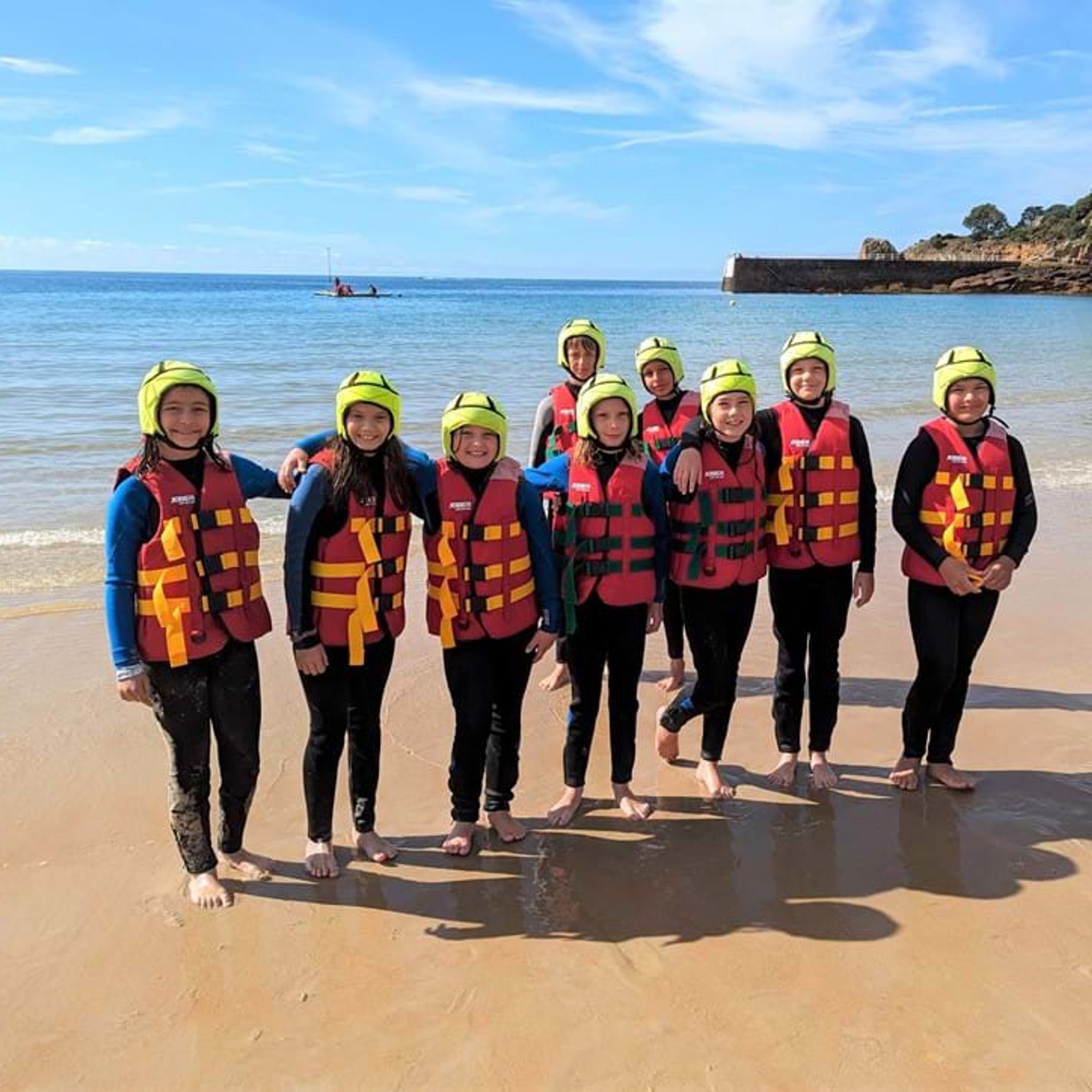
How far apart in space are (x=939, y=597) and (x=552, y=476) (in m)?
1.82

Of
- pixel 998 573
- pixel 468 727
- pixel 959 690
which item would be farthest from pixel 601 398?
pixel 959 690

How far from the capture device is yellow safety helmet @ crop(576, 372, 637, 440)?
3.95m

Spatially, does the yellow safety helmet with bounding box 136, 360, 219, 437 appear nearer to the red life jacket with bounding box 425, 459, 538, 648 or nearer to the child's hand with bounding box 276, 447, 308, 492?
the child's hand with bounding box 276, 447, 308, 492

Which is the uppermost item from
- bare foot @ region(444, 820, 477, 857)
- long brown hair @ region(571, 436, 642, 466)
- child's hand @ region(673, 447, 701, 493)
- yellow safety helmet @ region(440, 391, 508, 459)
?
yellow safety helmet @ region(440, 391, 508, 459)

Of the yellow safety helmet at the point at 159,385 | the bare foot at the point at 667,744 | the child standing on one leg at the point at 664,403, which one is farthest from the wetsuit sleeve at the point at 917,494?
the yellow safety helmet at the point at 159,385

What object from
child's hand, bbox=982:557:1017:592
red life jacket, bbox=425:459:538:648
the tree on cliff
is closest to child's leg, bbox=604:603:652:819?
red life jacket, bbox=425:459:538:648

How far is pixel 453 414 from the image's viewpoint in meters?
3.73

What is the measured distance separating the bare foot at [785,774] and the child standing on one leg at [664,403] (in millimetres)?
1060

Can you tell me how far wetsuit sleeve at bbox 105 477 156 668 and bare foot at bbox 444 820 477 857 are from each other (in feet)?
4.69

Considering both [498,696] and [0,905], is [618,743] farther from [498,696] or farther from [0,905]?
[0,905]

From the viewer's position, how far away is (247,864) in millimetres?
3742

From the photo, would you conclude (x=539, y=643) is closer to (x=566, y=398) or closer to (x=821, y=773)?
(x=821, y=773)

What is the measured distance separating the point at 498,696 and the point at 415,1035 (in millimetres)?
1400

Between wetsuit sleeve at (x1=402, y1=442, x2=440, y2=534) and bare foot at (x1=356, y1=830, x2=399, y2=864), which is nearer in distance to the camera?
wetsuit sleeve at (x1=402, y1=442, x2=440, y2=534)
